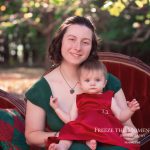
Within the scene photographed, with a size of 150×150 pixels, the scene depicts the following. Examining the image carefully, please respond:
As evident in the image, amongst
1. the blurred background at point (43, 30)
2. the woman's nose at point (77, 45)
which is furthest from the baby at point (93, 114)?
the blurred background at point (43, 30)

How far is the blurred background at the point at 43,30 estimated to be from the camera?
7911 millimetres

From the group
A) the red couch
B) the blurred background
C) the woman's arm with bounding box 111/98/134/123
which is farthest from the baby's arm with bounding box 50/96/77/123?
the blurred background

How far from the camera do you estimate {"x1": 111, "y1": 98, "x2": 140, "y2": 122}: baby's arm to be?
278 centimetres

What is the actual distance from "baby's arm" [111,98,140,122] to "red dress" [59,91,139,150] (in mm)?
30

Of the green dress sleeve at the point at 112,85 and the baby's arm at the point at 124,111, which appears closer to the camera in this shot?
the baby's arm at the point at 124,111

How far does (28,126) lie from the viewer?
9.34ft

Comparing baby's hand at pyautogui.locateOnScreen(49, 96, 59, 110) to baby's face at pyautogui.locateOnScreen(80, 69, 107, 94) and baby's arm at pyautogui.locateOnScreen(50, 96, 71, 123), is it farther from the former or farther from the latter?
baby's face at pyautogui.locateOnScreen(80, 69, 107, 94)

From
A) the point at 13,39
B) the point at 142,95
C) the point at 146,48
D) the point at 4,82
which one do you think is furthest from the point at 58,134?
the point at 13,39

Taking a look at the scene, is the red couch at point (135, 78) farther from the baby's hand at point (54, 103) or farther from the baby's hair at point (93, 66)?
the baby's hand at point (54, 103)

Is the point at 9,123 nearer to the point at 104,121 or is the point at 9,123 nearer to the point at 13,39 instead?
the point at 104,121

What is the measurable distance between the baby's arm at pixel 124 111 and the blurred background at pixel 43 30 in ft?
6.48

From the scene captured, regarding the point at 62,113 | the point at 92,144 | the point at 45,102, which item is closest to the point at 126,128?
the point at 92,144

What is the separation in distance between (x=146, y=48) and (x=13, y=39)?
15.2 feet

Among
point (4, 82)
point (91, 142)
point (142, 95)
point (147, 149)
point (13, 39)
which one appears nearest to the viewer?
point (91, 142)
